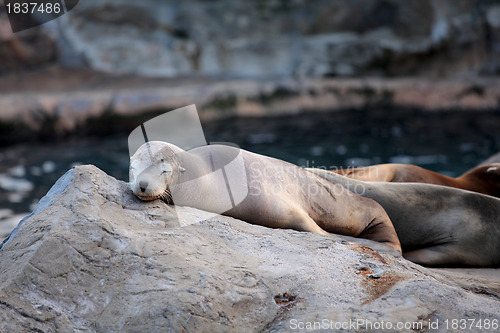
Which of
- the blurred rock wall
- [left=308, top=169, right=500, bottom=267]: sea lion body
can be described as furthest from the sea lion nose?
the blurred rock wall

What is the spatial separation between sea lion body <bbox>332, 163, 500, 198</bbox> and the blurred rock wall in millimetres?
6202

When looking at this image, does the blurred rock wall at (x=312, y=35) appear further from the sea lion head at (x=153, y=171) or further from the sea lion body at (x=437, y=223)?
the sea lion head at (x=153, y=171)

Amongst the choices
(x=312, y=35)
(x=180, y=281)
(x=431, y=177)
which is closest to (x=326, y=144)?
(x=312, y=35)

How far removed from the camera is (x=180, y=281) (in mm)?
2746

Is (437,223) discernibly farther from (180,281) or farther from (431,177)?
(180,281)

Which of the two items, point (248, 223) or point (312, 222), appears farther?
point (312, 222)

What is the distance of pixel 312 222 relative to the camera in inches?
154

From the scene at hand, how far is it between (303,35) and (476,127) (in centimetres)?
367

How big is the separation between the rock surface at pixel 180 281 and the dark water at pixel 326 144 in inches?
175

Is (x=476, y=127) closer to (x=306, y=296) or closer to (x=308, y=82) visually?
(x=308, y=82)

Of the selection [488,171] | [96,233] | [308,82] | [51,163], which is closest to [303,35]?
[308,82]

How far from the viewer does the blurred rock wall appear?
11500 mm

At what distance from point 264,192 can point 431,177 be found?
7.12 feet

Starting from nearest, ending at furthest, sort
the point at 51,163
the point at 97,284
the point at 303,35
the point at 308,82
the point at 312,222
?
the point at 97,284 → the point at 312,222 → the point at 51,163 → the point at 308,82 → the point at 303,35
